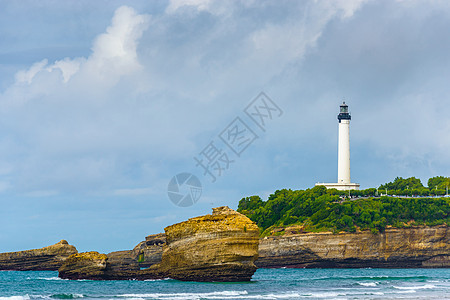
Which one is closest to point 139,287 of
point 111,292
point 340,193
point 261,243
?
point 111,292

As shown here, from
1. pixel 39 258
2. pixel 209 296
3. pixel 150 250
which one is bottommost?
pixel 209 296

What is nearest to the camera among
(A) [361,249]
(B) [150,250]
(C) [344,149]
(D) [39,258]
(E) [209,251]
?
(E) [209,251]

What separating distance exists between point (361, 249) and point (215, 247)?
6665cm

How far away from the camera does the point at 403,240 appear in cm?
11812

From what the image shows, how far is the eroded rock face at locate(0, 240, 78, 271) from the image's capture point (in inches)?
3947

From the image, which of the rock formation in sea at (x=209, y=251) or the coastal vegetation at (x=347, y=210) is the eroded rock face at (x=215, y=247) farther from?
the coastal vegetation at (x=347, y=210)

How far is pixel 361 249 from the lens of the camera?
116m

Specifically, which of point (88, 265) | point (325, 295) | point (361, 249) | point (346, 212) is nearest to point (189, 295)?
point (325, 295)

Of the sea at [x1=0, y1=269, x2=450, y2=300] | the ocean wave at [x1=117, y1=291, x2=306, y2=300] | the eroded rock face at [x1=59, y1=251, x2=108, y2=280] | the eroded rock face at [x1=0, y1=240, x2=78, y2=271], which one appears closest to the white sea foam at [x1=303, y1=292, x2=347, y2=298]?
the sea at [x1=0, y1=269, x2=450, y2=300]

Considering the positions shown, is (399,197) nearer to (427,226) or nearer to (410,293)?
(427,226)

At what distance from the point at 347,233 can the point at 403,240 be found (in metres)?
10.3

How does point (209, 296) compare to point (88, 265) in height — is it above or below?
below

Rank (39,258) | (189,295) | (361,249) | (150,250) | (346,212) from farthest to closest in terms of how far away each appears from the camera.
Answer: (150,250) < (346,212) < (361,249) < (39,258) < (189,295)

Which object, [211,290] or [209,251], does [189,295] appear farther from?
[209,251]
